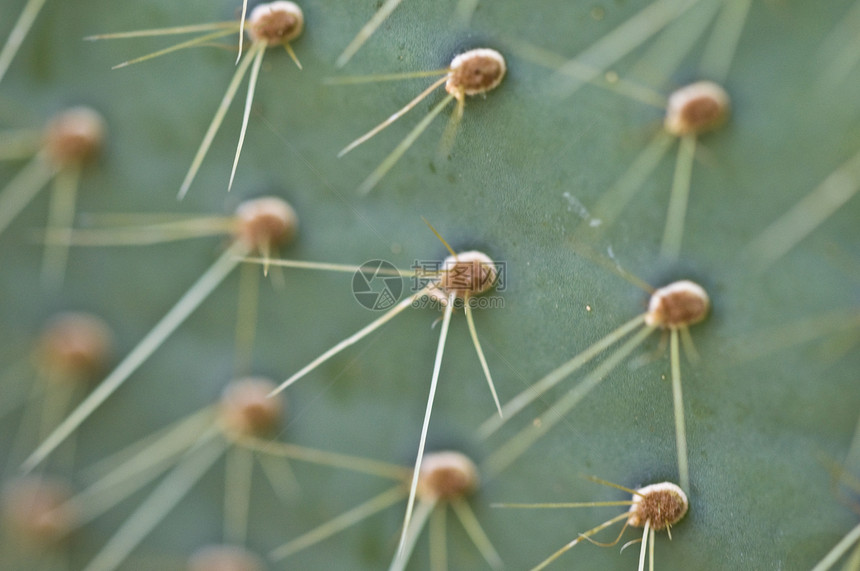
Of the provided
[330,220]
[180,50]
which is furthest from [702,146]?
[180,50]

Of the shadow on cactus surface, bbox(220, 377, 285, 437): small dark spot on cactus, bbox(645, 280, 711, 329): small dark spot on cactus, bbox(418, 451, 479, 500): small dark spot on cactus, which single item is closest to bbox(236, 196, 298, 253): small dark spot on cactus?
the shadow on cactus surface

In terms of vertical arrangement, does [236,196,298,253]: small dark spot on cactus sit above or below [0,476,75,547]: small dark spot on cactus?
above

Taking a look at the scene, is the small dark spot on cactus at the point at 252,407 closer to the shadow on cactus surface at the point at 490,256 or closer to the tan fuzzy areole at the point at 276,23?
the shadow on cactus surface at the point at 490,256

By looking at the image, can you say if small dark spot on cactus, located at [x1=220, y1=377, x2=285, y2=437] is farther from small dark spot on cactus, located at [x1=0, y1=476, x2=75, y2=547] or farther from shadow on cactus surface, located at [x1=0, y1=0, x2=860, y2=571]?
small dark spot on cactus, located at [x1=0, y1=476, x2=75, y2=547]

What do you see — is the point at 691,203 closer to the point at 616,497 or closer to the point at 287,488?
the point at 616,497

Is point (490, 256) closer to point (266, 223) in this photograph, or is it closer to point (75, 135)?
point (266, 223)

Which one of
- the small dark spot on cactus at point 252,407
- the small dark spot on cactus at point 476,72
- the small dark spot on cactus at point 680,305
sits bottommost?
the small dark spot on cactus at point 680,305

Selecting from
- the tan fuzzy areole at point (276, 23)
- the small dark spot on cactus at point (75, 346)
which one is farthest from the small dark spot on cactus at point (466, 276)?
the small dark spot on cactus at point (75, 346)

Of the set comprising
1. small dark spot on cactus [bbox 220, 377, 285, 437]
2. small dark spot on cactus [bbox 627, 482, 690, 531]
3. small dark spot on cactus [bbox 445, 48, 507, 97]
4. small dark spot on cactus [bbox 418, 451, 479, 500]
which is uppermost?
small dark spot on cactus [bbox 445, 48, 507, 97]

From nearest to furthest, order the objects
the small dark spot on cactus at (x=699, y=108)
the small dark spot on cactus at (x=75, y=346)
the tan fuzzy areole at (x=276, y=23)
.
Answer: the small dark spot on cactus at (x=699, y=108) → the tan fuzzy areole at (x=276, y=23) → the small dark spot on cactus at (x=75, y=346)

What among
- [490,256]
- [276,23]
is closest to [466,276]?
[490,256]
